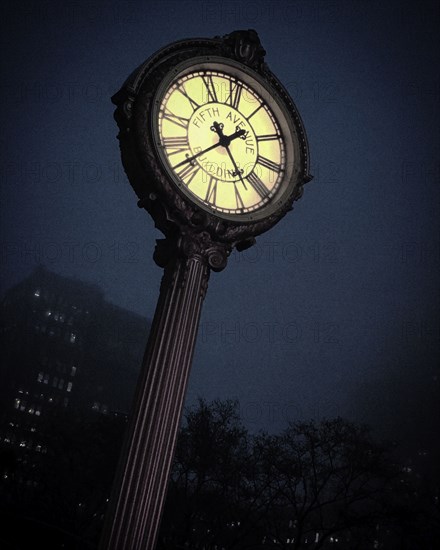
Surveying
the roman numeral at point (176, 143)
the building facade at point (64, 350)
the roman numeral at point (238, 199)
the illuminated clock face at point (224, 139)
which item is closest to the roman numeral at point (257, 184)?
the illuminated clock face at point (224, 139)

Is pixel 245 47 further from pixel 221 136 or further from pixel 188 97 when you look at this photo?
pixel 221 136

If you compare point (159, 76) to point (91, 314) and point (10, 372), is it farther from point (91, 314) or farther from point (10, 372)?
point (91, 314)

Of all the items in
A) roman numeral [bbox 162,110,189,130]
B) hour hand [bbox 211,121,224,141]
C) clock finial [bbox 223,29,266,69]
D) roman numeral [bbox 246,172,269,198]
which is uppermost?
clock finial [bbox 223,29,266,69]

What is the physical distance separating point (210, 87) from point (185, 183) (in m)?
0.81

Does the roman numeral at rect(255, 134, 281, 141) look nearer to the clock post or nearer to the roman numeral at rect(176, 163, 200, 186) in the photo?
the clock post

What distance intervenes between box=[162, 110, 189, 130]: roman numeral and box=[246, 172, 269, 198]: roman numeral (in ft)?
1.78

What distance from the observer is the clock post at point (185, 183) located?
2.43 meters

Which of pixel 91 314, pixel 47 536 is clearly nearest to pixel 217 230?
pixel 47 536

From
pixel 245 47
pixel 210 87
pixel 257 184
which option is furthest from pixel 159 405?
pixel 245 47

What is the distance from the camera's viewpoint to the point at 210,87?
3373 mm

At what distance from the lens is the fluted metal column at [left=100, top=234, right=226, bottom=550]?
2.30 metres

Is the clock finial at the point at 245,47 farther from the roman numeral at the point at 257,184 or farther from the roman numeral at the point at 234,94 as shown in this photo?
the roman numeral at the point at 257,184

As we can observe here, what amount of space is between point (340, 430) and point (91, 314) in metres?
58.1

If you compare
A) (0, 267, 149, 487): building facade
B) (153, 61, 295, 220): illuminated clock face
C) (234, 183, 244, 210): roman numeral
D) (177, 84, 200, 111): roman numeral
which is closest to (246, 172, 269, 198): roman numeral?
(153, 61, 295, 220): illuminated clock face
